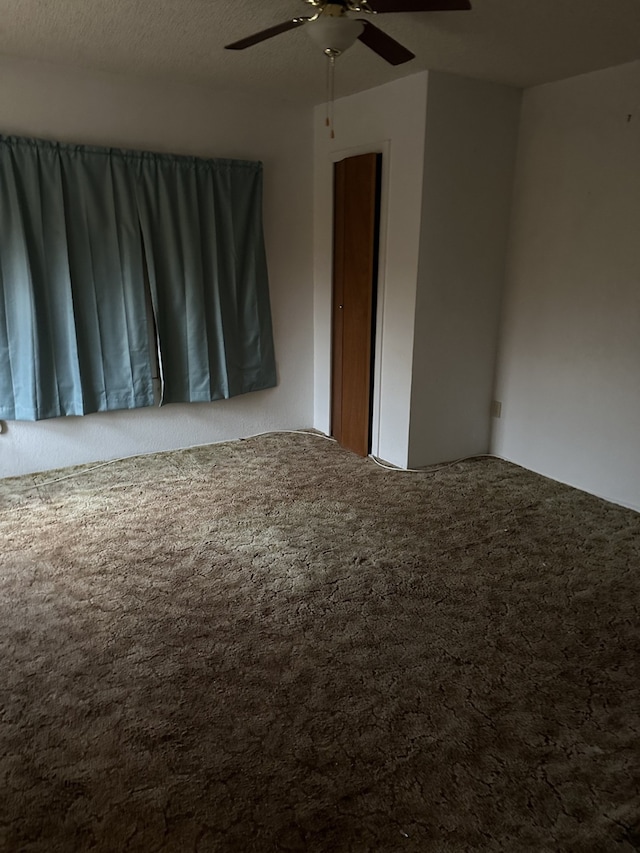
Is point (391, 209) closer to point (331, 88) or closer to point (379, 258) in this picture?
point (379, 258)

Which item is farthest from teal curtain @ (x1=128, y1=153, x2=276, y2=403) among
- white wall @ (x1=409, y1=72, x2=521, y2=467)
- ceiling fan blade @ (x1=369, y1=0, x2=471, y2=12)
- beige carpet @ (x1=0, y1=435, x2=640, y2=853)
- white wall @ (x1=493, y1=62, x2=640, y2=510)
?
ceiling fan blade @ (x1=369, y1=0, x2=471, y2=12)

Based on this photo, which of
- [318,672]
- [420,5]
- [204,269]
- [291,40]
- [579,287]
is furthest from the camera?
[204,269]

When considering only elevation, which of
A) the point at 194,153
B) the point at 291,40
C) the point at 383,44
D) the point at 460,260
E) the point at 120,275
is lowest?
the point at 120,275

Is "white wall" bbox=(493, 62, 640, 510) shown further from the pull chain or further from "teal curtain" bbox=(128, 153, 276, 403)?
"teal curtain" bbox=(128, 153, 276, 403)

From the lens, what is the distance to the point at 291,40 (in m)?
2.89

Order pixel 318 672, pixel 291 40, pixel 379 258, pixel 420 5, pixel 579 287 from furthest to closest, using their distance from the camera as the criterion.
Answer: pixel 379 258 < pixel 579 287 < pixel 291 40 < pixel 318 672 < pixel 420 5

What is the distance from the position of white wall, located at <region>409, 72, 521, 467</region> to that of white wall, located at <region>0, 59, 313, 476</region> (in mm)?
1192

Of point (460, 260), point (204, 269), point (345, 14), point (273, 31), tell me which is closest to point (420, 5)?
point (345, 14)

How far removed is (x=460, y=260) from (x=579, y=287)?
0.73 metres

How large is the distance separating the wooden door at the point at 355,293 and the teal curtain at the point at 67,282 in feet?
4.49

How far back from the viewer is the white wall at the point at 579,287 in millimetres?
3332

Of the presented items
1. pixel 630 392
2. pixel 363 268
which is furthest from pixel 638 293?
pixel 363 268

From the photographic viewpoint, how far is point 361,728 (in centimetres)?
193

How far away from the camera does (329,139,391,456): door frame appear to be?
3.82 metres
